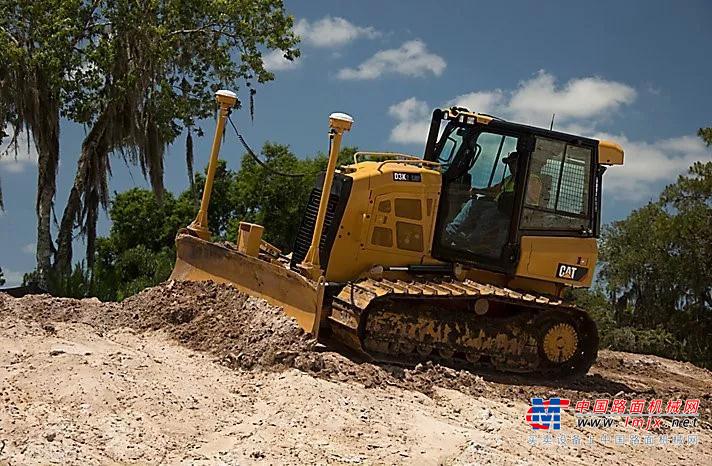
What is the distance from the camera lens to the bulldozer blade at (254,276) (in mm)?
9109

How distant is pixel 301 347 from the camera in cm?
876

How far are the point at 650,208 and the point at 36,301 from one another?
13457 mm

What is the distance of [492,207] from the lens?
10.3m

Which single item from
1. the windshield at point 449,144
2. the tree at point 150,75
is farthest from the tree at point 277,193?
the windshield at point 449,144

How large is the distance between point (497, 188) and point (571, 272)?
4.46 ft

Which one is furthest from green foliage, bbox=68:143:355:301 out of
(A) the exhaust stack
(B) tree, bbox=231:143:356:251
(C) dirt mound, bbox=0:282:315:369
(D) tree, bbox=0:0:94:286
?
(A) the exhaust stack

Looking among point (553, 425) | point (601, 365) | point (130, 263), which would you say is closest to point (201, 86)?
point (130, 263)

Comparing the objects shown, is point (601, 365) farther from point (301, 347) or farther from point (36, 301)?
point (36, 301)

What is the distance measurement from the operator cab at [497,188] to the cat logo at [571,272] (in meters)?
0.42

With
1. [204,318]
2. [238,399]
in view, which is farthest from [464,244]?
[238,399]

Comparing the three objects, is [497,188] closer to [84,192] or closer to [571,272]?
[571,272]

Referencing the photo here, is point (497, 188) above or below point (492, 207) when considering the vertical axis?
above

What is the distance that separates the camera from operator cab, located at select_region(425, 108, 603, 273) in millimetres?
10336

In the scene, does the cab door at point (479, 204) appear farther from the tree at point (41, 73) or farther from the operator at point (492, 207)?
the tree at point (41, 73)
